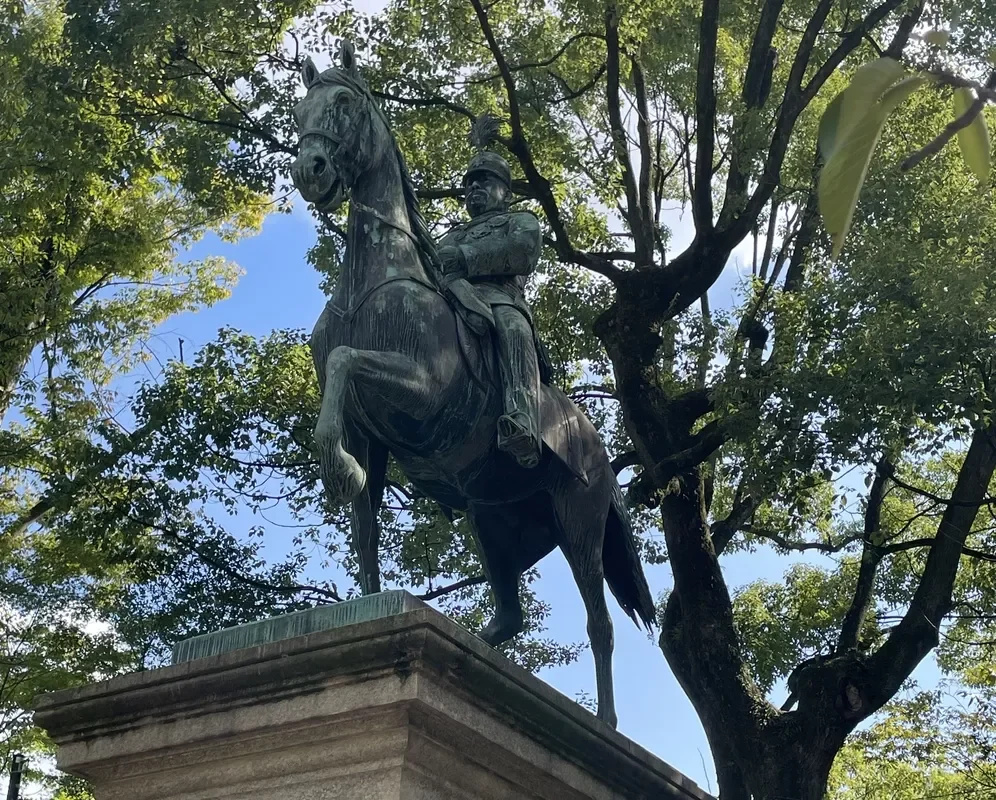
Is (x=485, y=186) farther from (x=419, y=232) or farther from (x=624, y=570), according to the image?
(x=624, y=570)

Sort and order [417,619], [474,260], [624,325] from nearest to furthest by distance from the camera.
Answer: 1. [417,619]
2. [474,260]
3. [624,325]

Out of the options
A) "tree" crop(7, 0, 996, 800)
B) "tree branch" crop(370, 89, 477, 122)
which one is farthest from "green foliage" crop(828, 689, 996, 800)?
"tree branch" crop(370, 89, 477, 122)

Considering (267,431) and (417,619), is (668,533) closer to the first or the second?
(267,431)

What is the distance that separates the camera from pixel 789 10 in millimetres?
16422

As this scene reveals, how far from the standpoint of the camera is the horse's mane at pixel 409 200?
6.60 meters

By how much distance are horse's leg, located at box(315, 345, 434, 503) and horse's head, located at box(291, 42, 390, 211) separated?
81 cm

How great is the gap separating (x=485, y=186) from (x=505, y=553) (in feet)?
6.66

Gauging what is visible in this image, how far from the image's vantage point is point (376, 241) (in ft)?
21.6

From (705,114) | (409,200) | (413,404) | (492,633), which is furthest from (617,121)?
(413,404)

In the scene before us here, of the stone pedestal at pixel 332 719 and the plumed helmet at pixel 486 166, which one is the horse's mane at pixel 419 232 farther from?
the stone pedestal at pixel 332 719

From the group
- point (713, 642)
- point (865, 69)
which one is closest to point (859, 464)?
point (713, 642)

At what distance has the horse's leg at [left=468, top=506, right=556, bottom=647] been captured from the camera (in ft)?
23.3

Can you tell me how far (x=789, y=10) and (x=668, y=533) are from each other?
6.86m

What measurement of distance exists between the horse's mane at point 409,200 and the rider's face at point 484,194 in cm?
64
